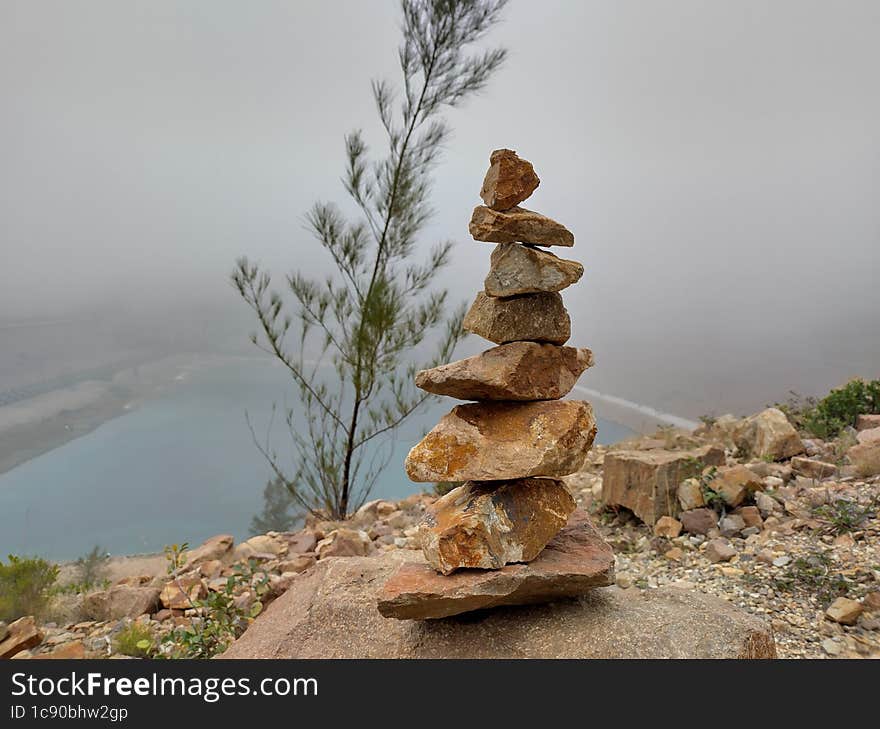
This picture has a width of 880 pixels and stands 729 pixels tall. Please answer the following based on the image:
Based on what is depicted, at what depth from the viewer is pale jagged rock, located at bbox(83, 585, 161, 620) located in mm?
4359

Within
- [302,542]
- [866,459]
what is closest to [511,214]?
[302,542]

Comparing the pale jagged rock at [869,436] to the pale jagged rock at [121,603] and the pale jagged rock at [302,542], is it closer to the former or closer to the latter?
the pale jagged rock at [302,542]

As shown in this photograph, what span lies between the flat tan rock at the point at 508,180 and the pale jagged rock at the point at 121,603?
3964mm

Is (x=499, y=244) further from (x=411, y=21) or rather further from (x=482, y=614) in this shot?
(x=411, y=21)

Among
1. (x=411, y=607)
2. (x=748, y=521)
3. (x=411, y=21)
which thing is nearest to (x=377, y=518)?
(x=748, y=521)

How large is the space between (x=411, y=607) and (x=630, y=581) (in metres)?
2.22

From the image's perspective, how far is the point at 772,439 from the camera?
6.11 m

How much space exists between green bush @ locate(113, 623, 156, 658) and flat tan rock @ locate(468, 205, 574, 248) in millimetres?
3262

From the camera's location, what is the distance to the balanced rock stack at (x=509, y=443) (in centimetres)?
263

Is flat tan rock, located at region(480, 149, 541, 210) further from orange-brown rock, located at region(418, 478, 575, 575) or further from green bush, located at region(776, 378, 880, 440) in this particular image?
green bush, located at region(776, 378, 880, 440)

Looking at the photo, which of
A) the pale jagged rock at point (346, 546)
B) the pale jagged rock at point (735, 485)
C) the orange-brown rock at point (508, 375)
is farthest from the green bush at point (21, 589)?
the pale jagged rock at point (735, 485)

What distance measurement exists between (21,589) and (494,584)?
4087mm

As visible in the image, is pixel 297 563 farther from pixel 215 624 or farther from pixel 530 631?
pixel 530 631

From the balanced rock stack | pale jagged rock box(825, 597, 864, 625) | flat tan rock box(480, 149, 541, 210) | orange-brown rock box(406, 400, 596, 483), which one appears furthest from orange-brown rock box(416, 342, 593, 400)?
pale jagged rock box(825, 597, 864, 625)
